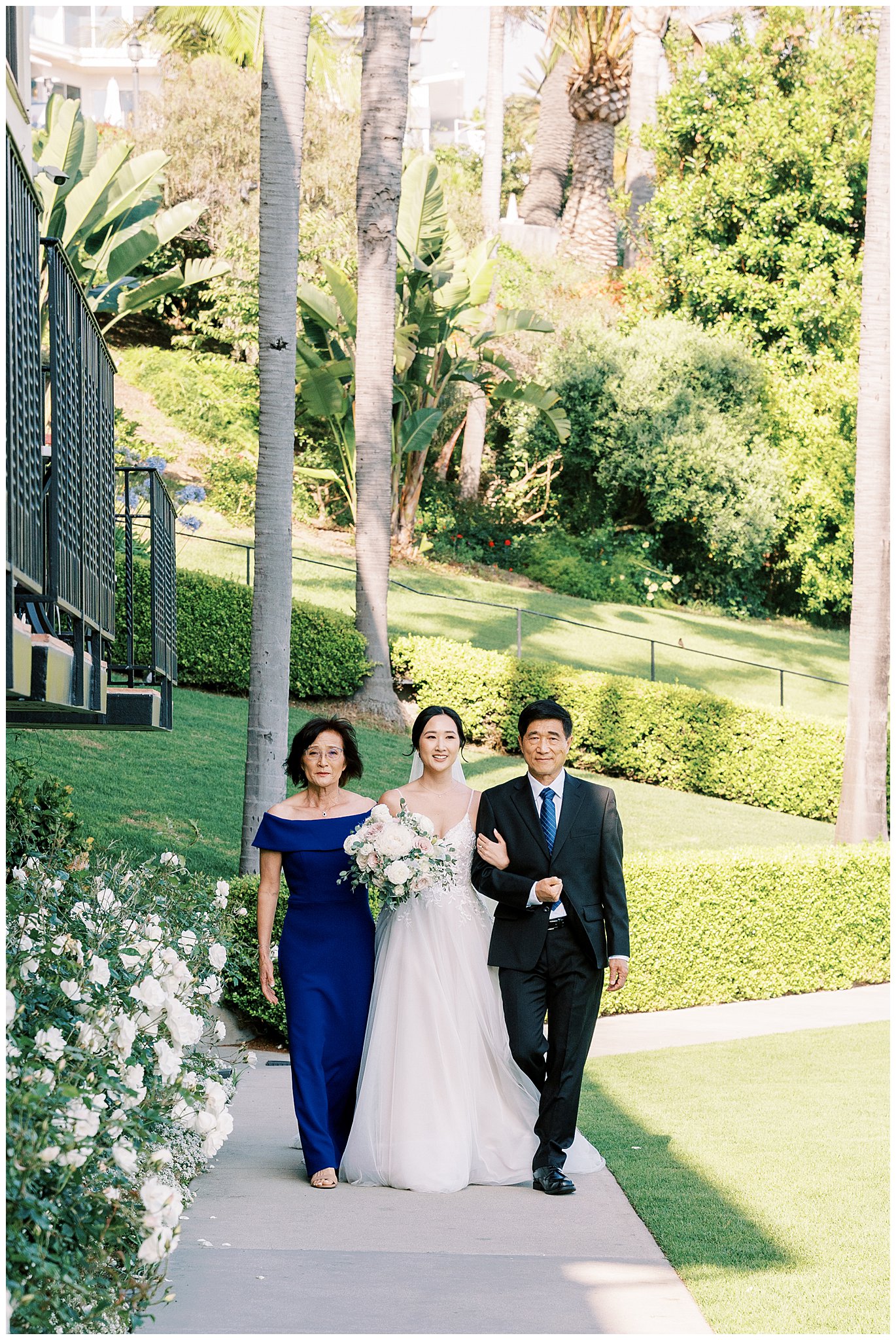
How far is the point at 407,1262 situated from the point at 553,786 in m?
2.09

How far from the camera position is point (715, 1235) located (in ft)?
16.8

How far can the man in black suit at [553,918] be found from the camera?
5.62 metres

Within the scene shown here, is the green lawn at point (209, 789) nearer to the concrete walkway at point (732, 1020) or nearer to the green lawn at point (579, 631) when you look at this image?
the concrete walkway at point (732, 1020)

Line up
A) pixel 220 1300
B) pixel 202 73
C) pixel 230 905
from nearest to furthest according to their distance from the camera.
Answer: pixel 220 1300 < pixel 230 905 < pixel 202 73

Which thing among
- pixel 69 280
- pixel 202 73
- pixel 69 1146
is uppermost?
pixel 202 73

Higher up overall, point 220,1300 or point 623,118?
point 623,118

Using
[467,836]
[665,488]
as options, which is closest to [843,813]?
[467,836]

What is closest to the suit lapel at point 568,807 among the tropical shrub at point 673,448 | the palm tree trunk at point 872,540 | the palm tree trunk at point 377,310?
the palm tree trunk at point 872,540

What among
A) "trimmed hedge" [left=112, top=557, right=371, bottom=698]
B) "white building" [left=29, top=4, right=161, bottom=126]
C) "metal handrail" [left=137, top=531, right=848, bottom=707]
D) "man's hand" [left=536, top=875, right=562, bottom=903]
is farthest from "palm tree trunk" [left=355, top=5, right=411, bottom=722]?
"white building" [left=29, top=4, right=161, bottom=126]

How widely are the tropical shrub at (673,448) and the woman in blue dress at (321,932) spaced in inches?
786

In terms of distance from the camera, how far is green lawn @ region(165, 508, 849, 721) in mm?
19469

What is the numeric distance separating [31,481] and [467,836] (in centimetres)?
272

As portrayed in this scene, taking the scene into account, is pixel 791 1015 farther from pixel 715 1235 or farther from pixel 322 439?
pixel 322 439

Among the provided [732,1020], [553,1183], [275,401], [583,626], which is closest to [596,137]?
[583,626]
